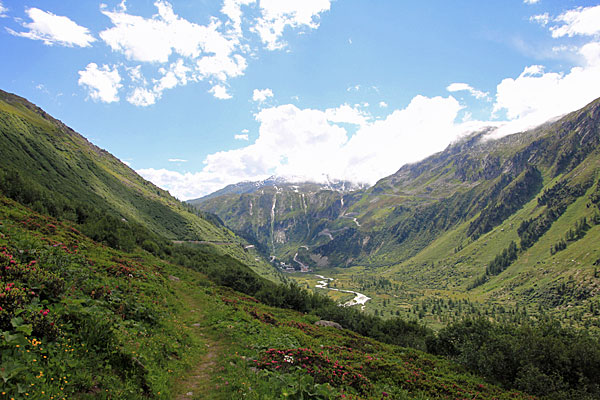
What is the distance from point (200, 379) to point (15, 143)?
812ft

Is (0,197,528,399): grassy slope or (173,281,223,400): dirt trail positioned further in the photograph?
(173,281,223,400): dirt trail

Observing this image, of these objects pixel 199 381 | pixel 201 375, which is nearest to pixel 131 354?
pixel 199 381

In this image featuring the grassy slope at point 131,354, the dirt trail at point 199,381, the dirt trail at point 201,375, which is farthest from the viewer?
the dirt trail at point 201,375

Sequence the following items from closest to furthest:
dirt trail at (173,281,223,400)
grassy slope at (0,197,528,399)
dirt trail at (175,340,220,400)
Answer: grassy slope at (0,197,528,399) < dirt trail at (175,340,220,400) < dirt trail at (173,281,223,400)

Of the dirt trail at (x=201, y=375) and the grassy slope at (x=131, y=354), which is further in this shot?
the dirt trail at (x=201, y=375)

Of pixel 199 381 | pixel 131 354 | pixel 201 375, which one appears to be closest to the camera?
pixel 131 354

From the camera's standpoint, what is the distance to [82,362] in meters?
9.87

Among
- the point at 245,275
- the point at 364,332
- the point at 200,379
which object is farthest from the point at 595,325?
the point at 200,379

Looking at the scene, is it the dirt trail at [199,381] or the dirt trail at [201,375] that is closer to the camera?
the dirt trail at [199,381]

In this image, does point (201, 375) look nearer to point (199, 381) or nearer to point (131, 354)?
point (199, 381)

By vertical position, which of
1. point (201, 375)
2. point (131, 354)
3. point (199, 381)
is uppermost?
point (131, 354)

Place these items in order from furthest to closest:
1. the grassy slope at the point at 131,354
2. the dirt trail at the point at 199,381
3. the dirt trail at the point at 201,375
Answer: the dirt trail at the point at 201,375 → the dirt trail at the point at 199,381 → the grassy slope at the point at 131,354

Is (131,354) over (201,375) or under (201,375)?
over

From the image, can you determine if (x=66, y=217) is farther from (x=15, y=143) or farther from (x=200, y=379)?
(x=15, y=143)
